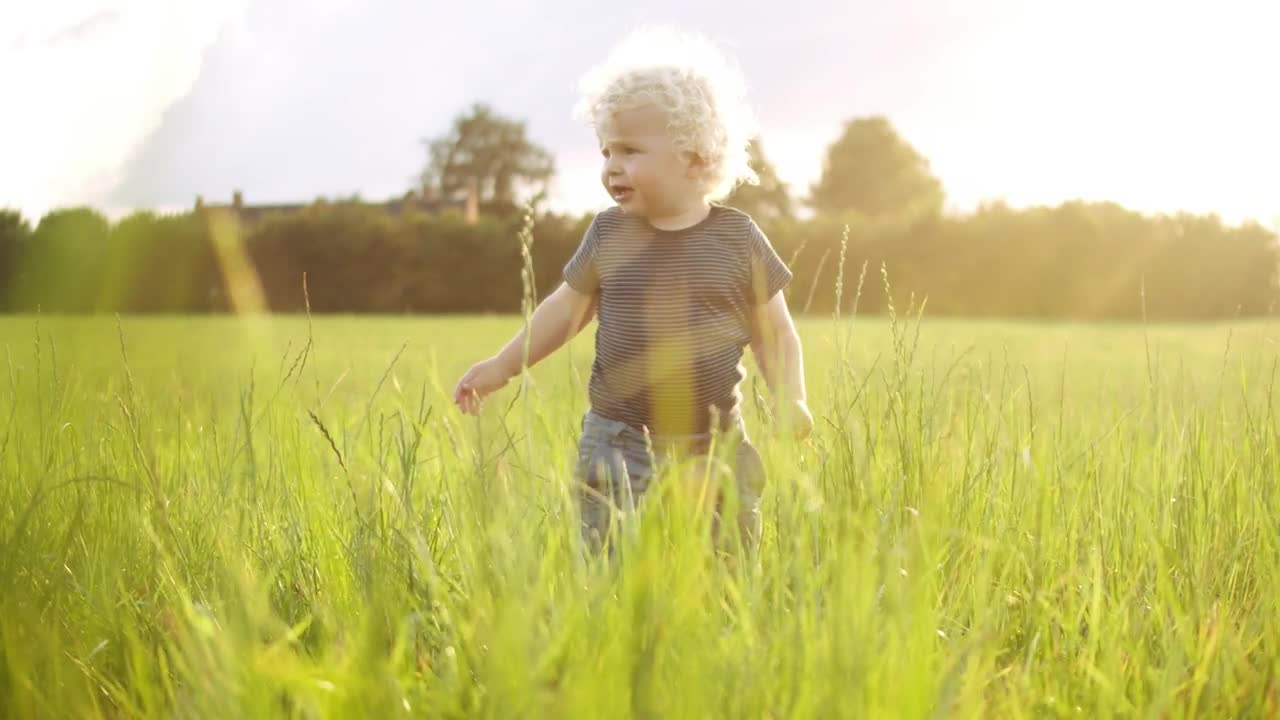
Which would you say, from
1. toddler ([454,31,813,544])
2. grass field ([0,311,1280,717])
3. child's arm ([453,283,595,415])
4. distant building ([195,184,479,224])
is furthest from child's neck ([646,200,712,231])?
distant building ([195,184,479,224])

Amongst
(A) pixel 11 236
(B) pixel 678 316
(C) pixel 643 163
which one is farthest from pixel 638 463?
(A) pixel 11 236

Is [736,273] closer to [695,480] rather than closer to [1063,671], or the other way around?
[695,480]

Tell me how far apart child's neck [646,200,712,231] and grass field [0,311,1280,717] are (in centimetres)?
46

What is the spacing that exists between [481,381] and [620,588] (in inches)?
40.3

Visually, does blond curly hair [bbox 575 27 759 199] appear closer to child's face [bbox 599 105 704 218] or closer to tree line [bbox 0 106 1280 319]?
child's face [bbox 599 105 704 218]

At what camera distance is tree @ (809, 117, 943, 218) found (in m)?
54.3

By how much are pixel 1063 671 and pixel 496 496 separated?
904mm

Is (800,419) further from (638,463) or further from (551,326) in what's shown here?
(551,326)

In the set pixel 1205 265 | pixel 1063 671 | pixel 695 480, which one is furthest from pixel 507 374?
pixel 1205 265

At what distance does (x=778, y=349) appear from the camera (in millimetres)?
2443

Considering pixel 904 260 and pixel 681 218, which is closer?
pixel 681 218

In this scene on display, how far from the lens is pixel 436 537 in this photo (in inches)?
76.0

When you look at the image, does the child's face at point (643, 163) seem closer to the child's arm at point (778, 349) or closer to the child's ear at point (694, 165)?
→ the child's ear at point (694, 165)

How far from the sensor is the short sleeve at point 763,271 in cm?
245
